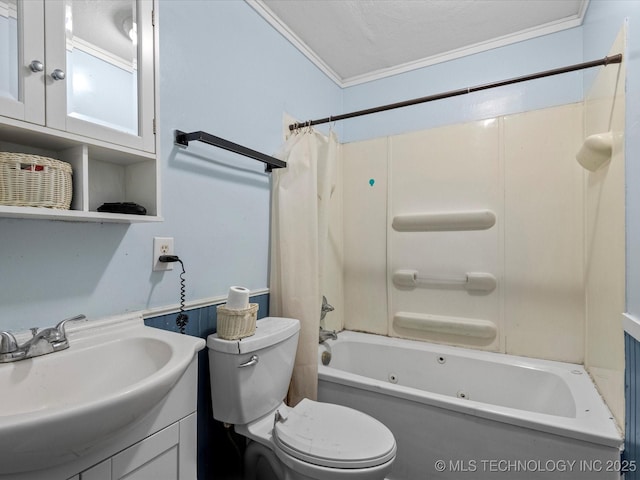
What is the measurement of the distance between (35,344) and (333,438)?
99cm

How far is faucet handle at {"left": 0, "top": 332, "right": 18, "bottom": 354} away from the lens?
0.79 m

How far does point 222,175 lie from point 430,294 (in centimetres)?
153

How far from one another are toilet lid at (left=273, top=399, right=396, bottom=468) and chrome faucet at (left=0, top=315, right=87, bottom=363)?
0.80 metres

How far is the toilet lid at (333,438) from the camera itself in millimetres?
1099

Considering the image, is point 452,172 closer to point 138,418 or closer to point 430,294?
point 430,294

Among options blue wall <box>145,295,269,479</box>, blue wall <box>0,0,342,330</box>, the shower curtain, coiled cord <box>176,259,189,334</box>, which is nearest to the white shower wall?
the shower curtain

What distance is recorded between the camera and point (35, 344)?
2.73ft

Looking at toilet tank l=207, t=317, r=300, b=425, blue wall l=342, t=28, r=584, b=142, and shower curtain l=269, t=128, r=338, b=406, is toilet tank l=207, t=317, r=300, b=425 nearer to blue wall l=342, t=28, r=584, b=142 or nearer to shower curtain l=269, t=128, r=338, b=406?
shower curtain l=269, t=128, r=338, b=406

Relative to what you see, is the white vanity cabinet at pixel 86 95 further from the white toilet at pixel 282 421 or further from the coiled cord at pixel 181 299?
the white toilet at pixel 282 421

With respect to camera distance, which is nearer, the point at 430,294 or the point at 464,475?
the point at 464,475

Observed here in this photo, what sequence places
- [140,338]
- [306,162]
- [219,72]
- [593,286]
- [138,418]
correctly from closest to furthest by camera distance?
[138,418] → [140,338] → [219,72] → [593,286] → [306,162]

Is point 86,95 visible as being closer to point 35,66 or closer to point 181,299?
point 35,66

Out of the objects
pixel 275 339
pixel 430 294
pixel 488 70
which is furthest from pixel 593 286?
pixel 275 339

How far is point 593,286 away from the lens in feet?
5.36
